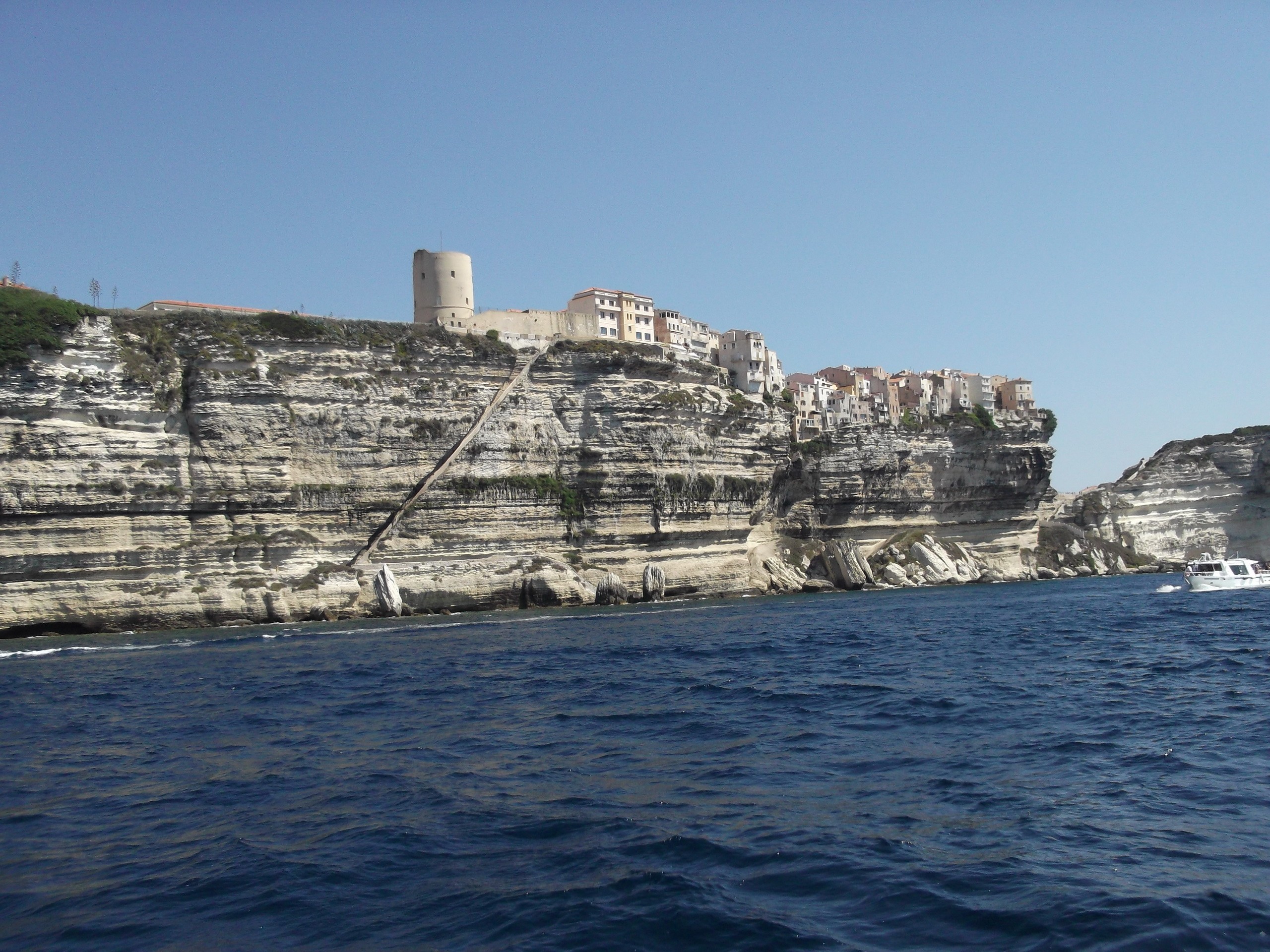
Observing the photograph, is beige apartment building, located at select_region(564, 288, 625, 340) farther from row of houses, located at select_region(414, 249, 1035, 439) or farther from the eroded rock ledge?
the eroded rock ledge

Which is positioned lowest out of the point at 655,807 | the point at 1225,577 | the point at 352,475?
the point at 1225,577

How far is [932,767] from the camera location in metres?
13.4

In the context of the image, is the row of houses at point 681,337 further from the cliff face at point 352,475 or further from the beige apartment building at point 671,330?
the cliff face at point 352,475

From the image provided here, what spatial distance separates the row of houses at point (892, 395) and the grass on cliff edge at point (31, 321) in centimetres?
6241

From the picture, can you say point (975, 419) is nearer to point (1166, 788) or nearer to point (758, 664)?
point (758, 664)

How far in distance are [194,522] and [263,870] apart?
41800 mm

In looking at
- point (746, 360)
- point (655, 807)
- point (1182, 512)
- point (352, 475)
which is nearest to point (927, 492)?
point (746, 360)

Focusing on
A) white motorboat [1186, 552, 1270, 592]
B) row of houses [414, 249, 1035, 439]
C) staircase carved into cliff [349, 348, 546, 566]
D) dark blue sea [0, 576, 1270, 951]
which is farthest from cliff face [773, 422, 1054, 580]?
Answer: dark blue sea [0, 576, 1270, 951]

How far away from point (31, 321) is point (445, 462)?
2109 cm

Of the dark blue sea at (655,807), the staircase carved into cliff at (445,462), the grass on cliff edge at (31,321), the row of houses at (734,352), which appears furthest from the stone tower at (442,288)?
the dark blue sea at (655,807)

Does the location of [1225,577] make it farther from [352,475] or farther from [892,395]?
[892,395]

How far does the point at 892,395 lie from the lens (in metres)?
114

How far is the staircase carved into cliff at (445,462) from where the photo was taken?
51.7 m

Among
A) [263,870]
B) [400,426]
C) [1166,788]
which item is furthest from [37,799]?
[400,426]
